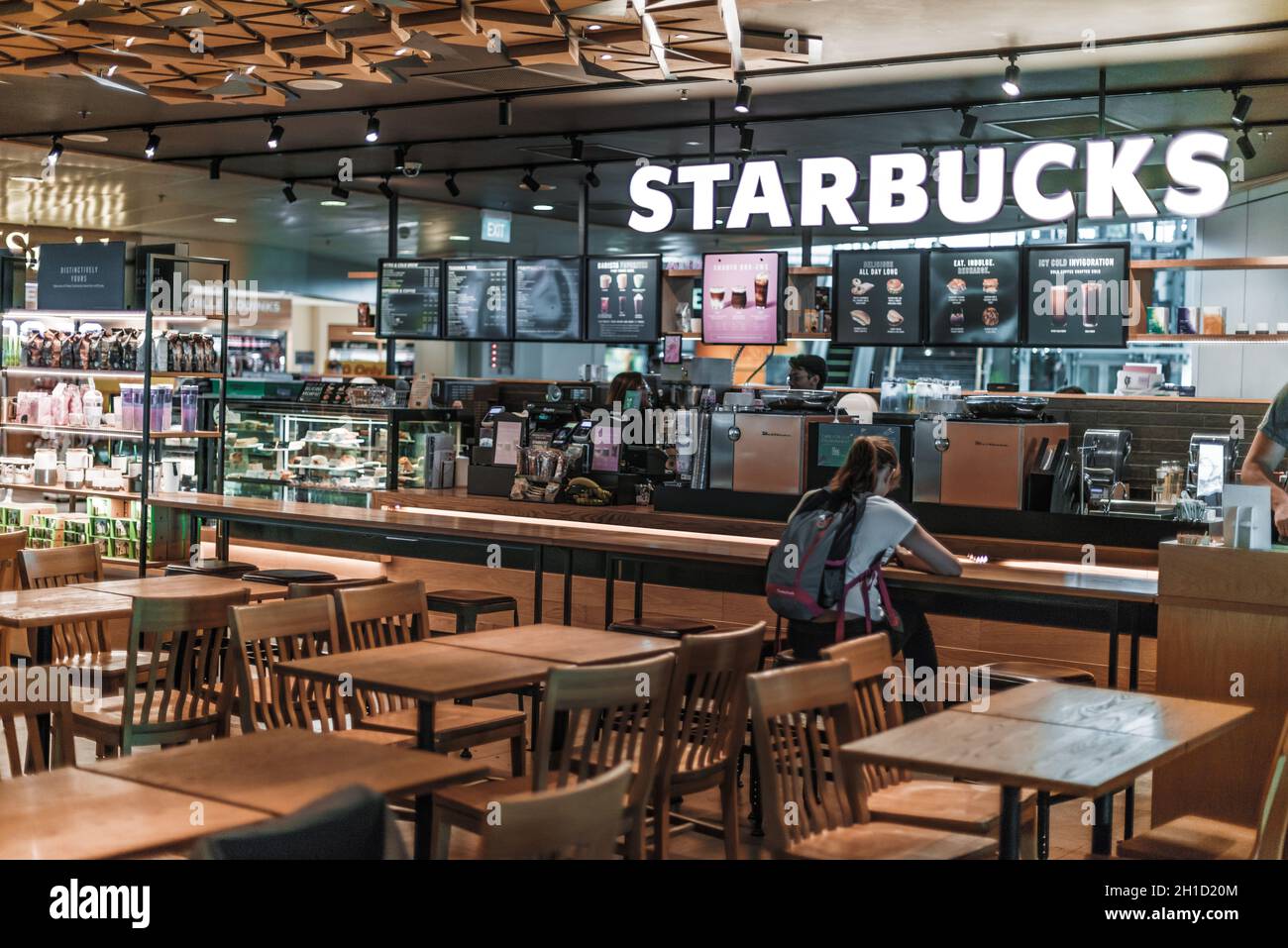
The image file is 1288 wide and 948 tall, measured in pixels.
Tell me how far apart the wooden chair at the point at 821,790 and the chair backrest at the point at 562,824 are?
2.89 feet

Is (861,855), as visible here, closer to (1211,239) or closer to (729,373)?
(729,373)

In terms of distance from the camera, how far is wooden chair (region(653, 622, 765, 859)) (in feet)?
12.0

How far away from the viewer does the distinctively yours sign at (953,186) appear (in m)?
6.84

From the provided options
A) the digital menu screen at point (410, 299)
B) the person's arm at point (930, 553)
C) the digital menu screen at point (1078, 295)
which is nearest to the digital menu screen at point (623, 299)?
the digital menu screen at point (410, 299)

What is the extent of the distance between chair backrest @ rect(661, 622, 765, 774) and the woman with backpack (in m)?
0.72

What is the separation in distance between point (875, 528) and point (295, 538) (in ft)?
14.5

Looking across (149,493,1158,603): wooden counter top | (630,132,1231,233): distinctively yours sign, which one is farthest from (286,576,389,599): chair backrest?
(630,132,1231,233): distinctively yours sign

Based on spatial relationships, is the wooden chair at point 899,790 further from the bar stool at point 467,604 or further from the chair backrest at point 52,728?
the chair backrest at point 52,728

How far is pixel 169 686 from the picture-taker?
13.8 ft

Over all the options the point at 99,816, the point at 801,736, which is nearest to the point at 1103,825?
the point at 801,736

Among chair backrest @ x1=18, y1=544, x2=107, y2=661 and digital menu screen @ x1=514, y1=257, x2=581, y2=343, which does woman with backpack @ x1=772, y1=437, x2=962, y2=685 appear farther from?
digital menu screen @ x1=514, y1=257, x2=581, y2=343

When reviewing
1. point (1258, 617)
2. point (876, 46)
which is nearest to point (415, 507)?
point (876, 46)

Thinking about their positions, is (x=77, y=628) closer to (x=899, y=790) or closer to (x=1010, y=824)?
(x=899, y=790)
